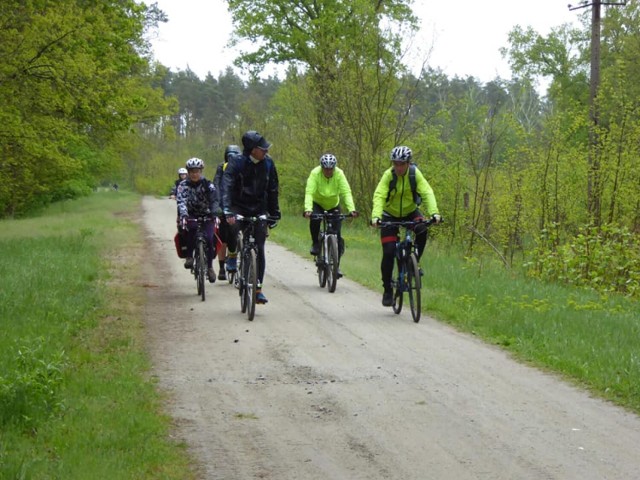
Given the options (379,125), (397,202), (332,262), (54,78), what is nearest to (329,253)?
(332,262)

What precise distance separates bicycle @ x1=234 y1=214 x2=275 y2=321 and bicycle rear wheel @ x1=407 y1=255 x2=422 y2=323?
1844mm

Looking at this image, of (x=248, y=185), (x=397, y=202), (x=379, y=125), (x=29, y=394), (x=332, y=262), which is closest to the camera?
(x=29, y=394)

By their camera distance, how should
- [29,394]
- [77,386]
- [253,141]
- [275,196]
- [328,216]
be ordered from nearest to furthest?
[29,394]
[77,386]
[253,141]
[275,196]
[328,216]

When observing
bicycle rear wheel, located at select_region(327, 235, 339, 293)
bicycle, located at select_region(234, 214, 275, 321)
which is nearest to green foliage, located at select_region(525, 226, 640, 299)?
bicycle rear wheel, located at select_region(327, 235, 339, 293)

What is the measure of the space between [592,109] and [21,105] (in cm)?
1211

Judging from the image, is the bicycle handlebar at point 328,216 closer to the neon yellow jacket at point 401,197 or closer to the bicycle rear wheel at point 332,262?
the bicycle rear wheel at point 332,262

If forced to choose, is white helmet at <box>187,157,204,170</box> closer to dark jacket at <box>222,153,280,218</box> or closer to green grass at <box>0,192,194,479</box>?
dark jacket at <box>222,153,280,218</box>

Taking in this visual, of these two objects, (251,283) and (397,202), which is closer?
(251,283)

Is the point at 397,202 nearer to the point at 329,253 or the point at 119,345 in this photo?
the point at 329,253

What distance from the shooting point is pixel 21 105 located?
1833cm

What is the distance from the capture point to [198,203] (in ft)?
41.1

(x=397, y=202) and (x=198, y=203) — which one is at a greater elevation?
(x=397, y=202)

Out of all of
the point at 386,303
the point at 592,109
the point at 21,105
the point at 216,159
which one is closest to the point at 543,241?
the point at 592,109

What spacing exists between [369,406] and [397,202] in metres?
4.79
